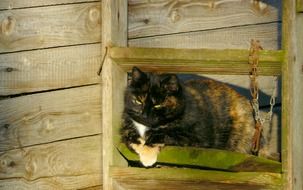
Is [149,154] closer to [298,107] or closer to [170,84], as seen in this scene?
[170,84]

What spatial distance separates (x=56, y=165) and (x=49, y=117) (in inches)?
9.6

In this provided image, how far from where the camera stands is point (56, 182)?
3.43 metres

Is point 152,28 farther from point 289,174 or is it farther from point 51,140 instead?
point 289,174

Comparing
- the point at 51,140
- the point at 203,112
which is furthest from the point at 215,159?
the point at 51,140

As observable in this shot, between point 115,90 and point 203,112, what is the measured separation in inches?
19.5

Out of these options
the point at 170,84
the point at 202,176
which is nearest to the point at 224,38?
the point at 170,84

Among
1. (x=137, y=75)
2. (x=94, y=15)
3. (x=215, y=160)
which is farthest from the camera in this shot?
(x=94, y=15)

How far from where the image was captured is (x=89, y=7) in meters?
3.50

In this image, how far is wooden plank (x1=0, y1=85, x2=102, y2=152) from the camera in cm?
328

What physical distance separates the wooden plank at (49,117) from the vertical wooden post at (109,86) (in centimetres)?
5

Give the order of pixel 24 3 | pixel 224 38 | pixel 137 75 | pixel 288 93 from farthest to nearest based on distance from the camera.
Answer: pixel 224 38 → pixel 137 75 → pixel 24 3 → pixel 288 93

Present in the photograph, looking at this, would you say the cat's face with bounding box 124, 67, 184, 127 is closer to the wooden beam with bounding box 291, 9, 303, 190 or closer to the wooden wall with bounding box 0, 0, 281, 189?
the wooden wall with bounding box 0, 0, 281, 189

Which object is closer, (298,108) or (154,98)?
(298,108)

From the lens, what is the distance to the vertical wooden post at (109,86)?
3.46 meters
